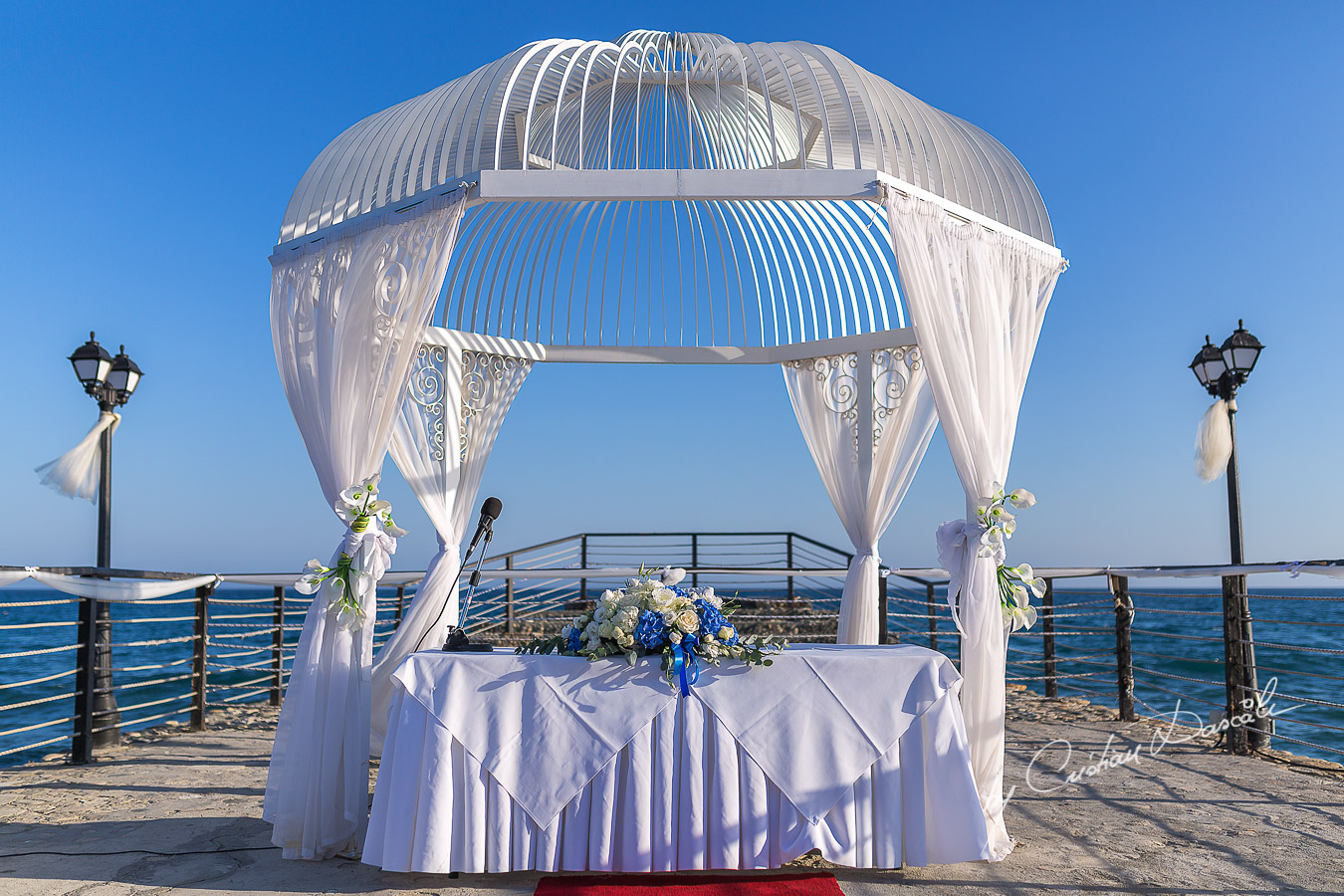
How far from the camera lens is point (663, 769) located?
268cm

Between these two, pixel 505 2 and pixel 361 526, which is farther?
pixel 505 2

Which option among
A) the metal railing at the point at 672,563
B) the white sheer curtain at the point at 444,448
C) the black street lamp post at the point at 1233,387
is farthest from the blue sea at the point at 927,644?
the white sheer curtain at the point at 444,448

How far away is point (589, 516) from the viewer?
11328 millimetres

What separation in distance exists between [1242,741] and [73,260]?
962 centimetres

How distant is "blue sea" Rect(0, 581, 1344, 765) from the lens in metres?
4.69

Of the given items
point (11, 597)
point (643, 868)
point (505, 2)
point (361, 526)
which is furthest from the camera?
point (11, 597)

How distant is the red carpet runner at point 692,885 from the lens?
8.37ft

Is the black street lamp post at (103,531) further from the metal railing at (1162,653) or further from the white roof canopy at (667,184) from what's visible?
the metal railing at (1162,653)

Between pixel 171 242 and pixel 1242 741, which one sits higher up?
pixel 171 242

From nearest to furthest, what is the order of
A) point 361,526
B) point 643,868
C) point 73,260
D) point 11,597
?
point 643,868 < point 361,526 < point 73,260 < point 11,597

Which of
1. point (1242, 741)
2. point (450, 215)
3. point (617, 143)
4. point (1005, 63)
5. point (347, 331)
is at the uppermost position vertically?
point (1005, 63)

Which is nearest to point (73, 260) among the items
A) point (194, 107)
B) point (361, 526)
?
point (194, 107)

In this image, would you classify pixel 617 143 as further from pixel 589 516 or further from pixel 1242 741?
pixel 589 516

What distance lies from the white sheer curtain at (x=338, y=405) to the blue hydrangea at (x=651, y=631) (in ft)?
3.78
